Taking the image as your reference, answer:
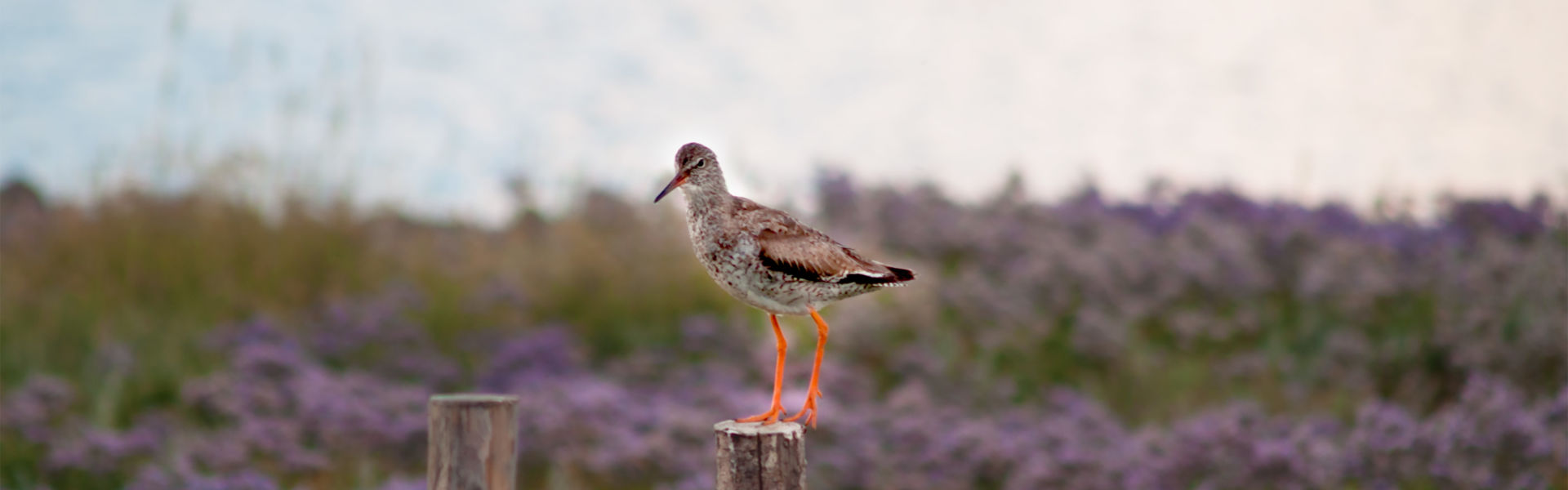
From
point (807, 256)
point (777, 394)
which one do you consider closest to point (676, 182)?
point (807, 256)

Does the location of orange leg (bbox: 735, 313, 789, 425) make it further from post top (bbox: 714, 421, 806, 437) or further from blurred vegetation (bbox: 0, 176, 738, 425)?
blurred vegetation (bbox: 0, 176, 738, 425)

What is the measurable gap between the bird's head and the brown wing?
14 centimetres

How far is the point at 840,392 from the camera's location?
869cm

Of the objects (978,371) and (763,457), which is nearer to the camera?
(763,457)

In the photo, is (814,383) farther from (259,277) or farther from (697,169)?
(259,277)

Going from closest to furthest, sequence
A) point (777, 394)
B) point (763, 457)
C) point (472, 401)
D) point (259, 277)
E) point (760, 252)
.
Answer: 1. point (760, 252)
2. point (777, 394)
3. point (763, 457)
4. point (472, 401)
5. point (259, 277)

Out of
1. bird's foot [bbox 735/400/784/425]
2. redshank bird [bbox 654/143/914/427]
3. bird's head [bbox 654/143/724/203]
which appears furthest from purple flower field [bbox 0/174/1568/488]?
bird's head [bbox 654/143/724/203]

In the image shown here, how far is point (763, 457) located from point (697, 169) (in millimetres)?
894

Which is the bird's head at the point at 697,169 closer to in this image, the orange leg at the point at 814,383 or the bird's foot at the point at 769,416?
the orange leg at the point at 814,383

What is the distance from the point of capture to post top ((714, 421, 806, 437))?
141 inches

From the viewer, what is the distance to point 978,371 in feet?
30.1

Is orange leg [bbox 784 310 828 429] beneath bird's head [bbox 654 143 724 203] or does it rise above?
beneath

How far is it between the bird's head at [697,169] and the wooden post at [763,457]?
0.76 m

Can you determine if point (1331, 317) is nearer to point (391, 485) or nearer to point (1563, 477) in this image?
point (1563, 477)
